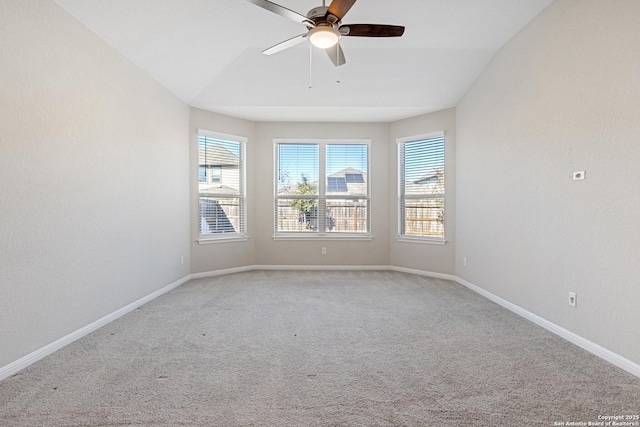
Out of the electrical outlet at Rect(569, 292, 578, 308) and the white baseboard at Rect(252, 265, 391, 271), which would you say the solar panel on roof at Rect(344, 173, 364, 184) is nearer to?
the white baseboard at Rect(252, 265, 391, 271)

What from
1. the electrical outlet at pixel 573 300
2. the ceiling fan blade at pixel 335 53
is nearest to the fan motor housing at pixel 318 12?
the ceiling fan blade at pixel 335 53

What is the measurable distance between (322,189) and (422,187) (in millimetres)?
1727

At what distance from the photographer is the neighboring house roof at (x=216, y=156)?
210 inches

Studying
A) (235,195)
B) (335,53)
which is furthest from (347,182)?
(335,53)

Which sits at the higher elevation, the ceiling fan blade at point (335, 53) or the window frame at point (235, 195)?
the ceiling fan blade at point (335, 53)

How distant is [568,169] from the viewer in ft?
9.21

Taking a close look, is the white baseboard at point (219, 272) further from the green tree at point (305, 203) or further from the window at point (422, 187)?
the window at point (422, 187)

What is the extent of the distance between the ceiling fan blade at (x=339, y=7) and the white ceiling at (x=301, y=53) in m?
0.95

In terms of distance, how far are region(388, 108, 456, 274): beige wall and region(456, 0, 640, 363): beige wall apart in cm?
86

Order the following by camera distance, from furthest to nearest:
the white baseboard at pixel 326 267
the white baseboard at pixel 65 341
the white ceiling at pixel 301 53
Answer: the white baseboard at pixel 326 267
the white ceiling at pixel 301 53
the white baseboard at pixel 65 341

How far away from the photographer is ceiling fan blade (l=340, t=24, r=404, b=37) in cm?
262

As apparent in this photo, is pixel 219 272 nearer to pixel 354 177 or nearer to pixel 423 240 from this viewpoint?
pixel 354 177

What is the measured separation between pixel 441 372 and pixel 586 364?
107 cm

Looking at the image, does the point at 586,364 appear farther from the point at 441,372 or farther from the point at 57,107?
the point at 57,107
